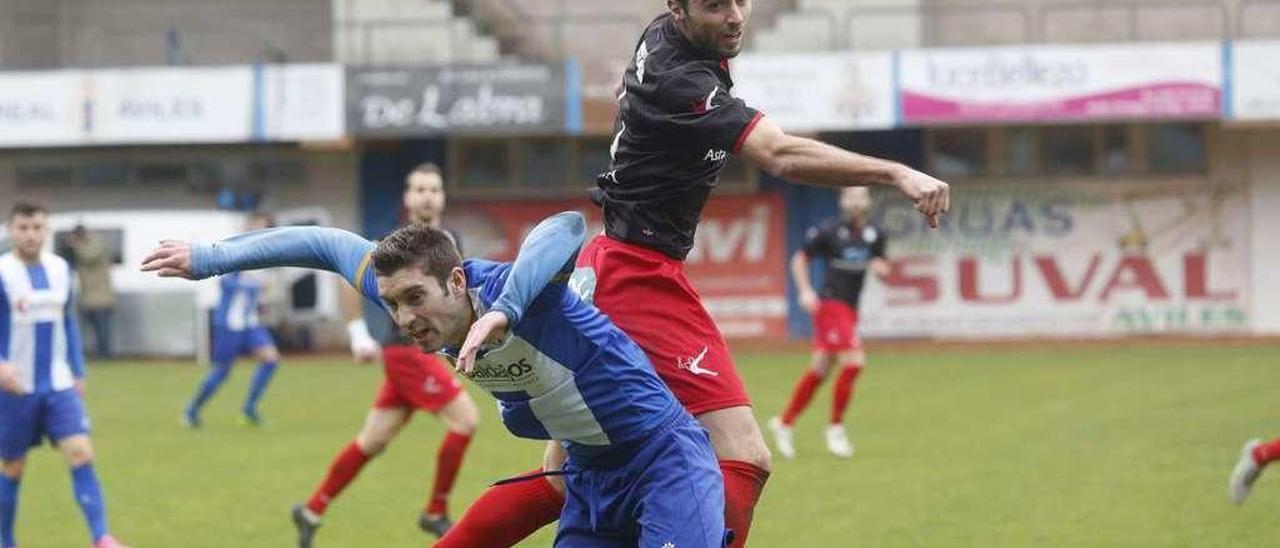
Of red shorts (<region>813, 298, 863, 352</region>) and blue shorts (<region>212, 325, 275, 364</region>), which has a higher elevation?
red shorts (<region>813, 298, 863, 352</region>)

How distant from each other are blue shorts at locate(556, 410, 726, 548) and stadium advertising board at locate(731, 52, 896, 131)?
22.8 meters

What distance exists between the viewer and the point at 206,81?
97.8ft

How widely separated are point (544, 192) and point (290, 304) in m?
4.47

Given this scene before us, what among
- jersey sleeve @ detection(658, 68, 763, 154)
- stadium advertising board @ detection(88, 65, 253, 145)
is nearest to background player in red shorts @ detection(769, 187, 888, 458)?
jersey sleeve @ detection(658, 68, 763, 154)

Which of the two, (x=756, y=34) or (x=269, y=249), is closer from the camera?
(x=269, y=249)

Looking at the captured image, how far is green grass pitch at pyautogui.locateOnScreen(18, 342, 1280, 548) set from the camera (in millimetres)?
10945

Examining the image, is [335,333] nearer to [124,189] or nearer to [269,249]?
[124,189]

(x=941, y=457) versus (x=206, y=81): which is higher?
(x=206, y=81)

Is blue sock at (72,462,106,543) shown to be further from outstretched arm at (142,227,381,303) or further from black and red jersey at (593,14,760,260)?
outstretched arm at (142,227,381,303)

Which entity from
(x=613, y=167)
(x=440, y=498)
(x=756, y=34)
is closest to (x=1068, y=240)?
(x=756, y=34)

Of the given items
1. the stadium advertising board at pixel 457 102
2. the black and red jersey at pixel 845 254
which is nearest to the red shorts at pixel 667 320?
the black and red jersey at pixel 845 254

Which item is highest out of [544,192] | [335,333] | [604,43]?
[604,43]

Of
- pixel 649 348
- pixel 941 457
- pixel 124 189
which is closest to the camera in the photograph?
pixel 649 348

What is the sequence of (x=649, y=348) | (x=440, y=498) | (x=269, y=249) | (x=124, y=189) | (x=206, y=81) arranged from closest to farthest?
1. (x=269, y=249)
2. (x=649, y=348)
3. (x=440, y=498)
4. (x=206, y=81)
5. (x=124, y=189)
